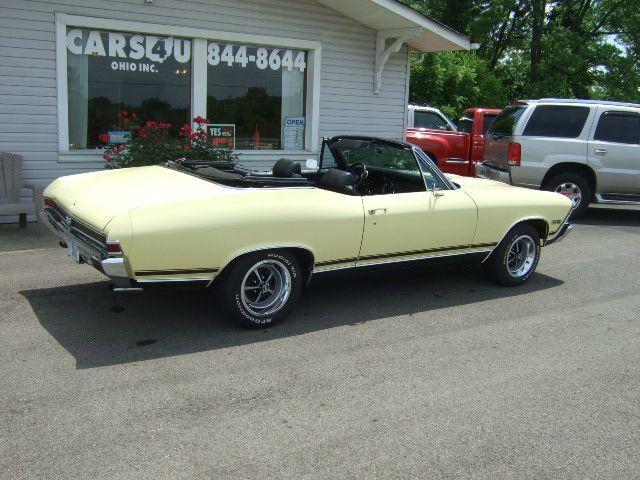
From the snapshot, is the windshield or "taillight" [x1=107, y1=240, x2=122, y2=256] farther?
the windshield

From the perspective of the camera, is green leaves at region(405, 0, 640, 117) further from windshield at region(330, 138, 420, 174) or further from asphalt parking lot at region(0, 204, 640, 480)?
asphalt parking lot at region(0, 204, 640, 480)

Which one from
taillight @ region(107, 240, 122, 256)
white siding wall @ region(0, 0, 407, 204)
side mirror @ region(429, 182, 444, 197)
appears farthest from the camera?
white siding wall @ region(0, 0, 407, 204)

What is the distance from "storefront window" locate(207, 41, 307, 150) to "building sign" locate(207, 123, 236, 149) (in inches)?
2.0

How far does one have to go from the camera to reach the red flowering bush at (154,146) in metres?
9.09

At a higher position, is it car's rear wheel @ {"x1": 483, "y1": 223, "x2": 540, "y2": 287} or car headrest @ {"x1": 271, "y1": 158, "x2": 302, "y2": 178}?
car headrest @ {"x1": 271, "y1": 158, "x2": 302, "y2": 178}

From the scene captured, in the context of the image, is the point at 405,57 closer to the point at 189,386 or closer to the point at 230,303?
the point at 230,303

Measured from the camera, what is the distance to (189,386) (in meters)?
4.23

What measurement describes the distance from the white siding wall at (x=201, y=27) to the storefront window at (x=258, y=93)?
1.09ft

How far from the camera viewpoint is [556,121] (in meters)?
11.3

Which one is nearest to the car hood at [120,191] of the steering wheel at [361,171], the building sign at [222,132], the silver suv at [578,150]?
the steering wheel at [361,171]

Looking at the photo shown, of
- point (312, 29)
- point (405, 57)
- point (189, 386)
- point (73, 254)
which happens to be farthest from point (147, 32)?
point (189, 386)

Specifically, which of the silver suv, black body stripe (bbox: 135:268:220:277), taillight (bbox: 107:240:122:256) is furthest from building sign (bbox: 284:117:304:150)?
taillight (bbox: 107:240:122:256)

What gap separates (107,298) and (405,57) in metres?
8.31

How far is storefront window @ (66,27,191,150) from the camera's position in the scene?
31.5 feet
